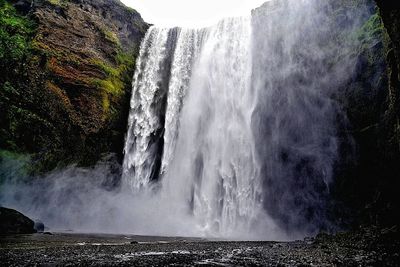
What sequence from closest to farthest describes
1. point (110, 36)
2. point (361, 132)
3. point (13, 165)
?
point (361, 132)
point (13, 165)
point (110, 36)

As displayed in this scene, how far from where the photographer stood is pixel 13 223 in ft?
39.4

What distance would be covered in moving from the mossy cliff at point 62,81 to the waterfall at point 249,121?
Answer: 6.37 ft

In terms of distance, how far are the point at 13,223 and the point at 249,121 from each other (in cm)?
1342

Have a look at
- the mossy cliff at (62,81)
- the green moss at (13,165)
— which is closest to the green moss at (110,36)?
the mossy cliff at (62,81)

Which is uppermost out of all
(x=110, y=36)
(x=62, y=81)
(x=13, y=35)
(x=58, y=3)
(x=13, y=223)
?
(x=58, y=3)

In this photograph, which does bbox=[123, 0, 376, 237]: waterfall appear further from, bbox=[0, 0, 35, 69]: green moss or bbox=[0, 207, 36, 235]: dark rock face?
bbox=[0, 207, 36, 235]: dark rock face

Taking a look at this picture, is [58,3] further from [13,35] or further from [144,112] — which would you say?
[144,112]

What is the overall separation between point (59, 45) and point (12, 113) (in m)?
5.86

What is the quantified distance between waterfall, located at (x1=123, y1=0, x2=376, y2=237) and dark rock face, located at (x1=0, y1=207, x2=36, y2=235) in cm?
811

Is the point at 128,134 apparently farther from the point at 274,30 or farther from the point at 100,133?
the point at 274,30

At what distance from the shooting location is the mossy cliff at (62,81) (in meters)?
20.2

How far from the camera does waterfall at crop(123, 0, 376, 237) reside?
18.0m

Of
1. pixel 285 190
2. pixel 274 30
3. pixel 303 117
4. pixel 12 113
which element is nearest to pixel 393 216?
pixel 285 190

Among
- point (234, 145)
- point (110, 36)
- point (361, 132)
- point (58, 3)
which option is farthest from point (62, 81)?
point (361, 132)
